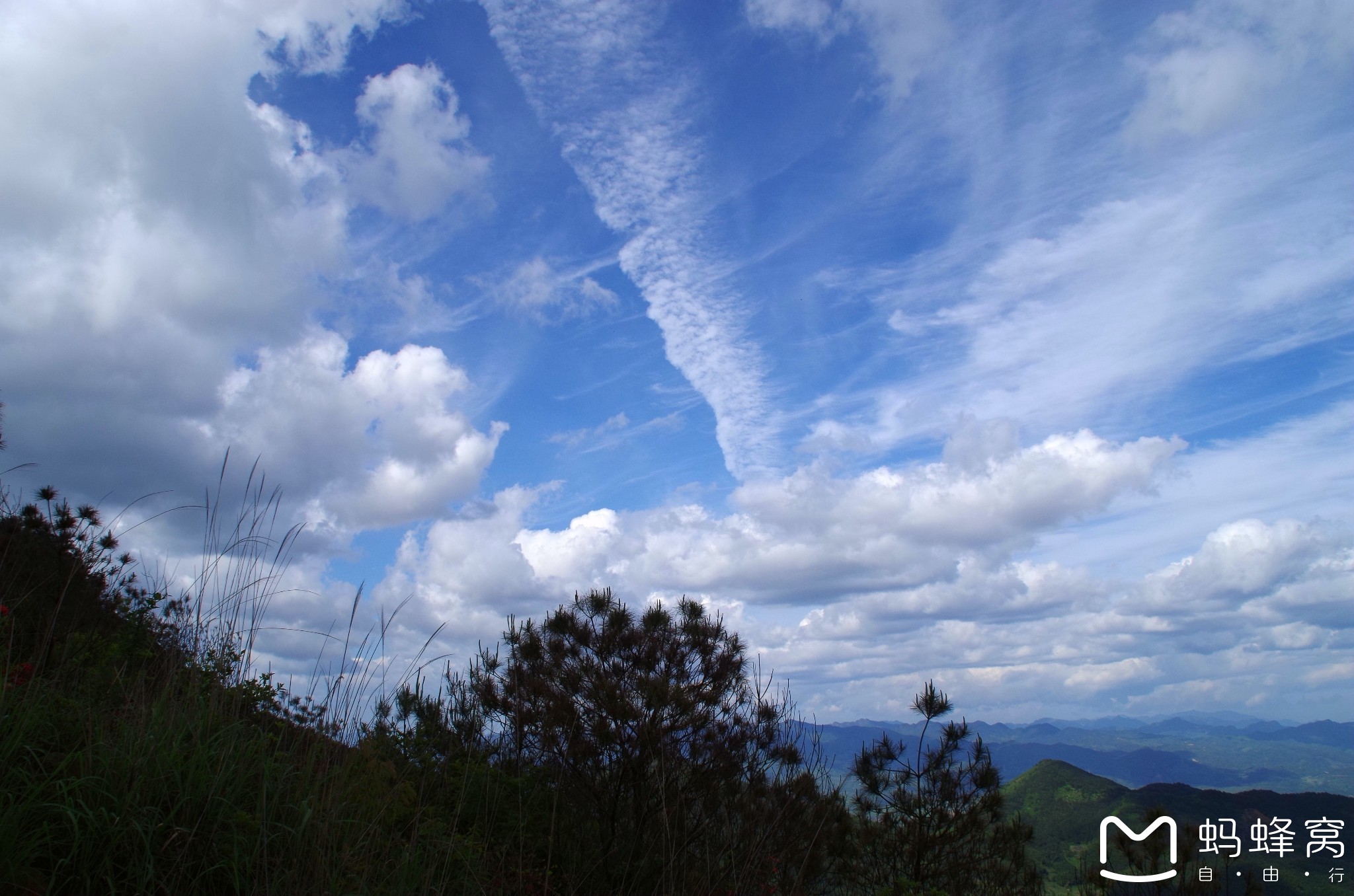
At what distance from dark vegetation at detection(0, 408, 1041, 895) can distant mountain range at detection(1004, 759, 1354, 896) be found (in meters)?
2.66

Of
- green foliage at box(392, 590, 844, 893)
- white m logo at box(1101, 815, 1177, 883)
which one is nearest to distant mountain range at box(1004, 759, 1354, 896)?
white m logo at box(1101, 815, 1177, 883)

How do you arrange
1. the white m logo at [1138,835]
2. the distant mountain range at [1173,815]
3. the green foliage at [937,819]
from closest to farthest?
the white m logo at [1138,835]
the green foliage at [937,819]
the distant mountain range at [1173,815]

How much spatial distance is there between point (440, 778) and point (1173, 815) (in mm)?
11718

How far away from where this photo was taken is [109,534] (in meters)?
5.93

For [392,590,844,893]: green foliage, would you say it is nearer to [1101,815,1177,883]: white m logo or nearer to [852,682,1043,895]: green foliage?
[852,682,1043,895]: green foliage

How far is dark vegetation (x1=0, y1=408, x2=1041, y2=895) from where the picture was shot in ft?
9.75

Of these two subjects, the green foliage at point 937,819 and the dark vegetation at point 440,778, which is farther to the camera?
the green foliage at point 937,819

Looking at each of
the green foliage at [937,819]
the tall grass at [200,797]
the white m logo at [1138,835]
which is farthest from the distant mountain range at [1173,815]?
the tall grass at [200,797]

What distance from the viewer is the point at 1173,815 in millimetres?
11789

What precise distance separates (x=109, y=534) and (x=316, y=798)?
403 centimetres

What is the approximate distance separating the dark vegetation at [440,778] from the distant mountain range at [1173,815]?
2.66 m

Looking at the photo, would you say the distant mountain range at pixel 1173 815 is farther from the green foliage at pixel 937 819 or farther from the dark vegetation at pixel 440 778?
the dark vegetation at pixel 440 778

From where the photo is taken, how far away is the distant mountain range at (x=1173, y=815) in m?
12.0

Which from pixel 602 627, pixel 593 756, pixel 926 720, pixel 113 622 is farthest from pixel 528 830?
pixel 926 720
